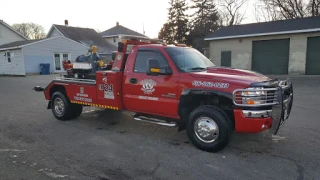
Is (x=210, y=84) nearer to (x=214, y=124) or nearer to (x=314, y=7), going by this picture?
(x=214, y=124)

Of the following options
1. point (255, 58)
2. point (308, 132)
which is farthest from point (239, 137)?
point (255, 58)

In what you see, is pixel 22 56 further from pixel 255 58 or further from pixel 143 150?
pixel 143 150

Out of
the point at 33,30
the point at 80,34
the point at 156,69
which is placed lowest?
the point at 156,69

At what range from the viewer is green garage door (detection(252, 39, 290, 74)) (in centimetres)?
2027

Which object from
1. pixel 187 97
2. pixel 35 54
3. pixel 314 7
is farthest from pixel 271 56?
pixel 35 54

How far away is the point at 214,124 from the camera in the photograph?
466 cm

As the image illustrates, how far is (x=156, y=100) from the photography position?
536 cm

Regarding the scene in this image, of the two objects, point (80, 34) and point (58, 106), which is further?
point (80, 34)

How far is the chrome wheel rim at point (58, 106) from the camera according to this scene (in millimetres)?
7315

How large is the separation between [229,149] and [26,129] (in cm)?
478

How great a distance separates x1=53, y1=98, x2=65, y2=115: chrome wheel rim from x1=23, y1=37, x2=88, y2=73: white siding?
21.7 metres

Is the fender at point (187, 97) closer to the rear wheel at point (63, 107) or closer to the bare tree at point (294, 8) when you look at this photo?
the rear wheel at point (63, 107)

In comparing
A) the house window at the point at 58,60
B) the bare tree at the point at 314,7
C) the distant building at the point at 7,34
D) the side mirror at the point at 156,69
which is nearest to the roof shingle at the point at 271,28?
the bare tree at the point at 314,7

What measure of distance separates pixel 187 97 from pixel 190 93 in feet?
0.41
